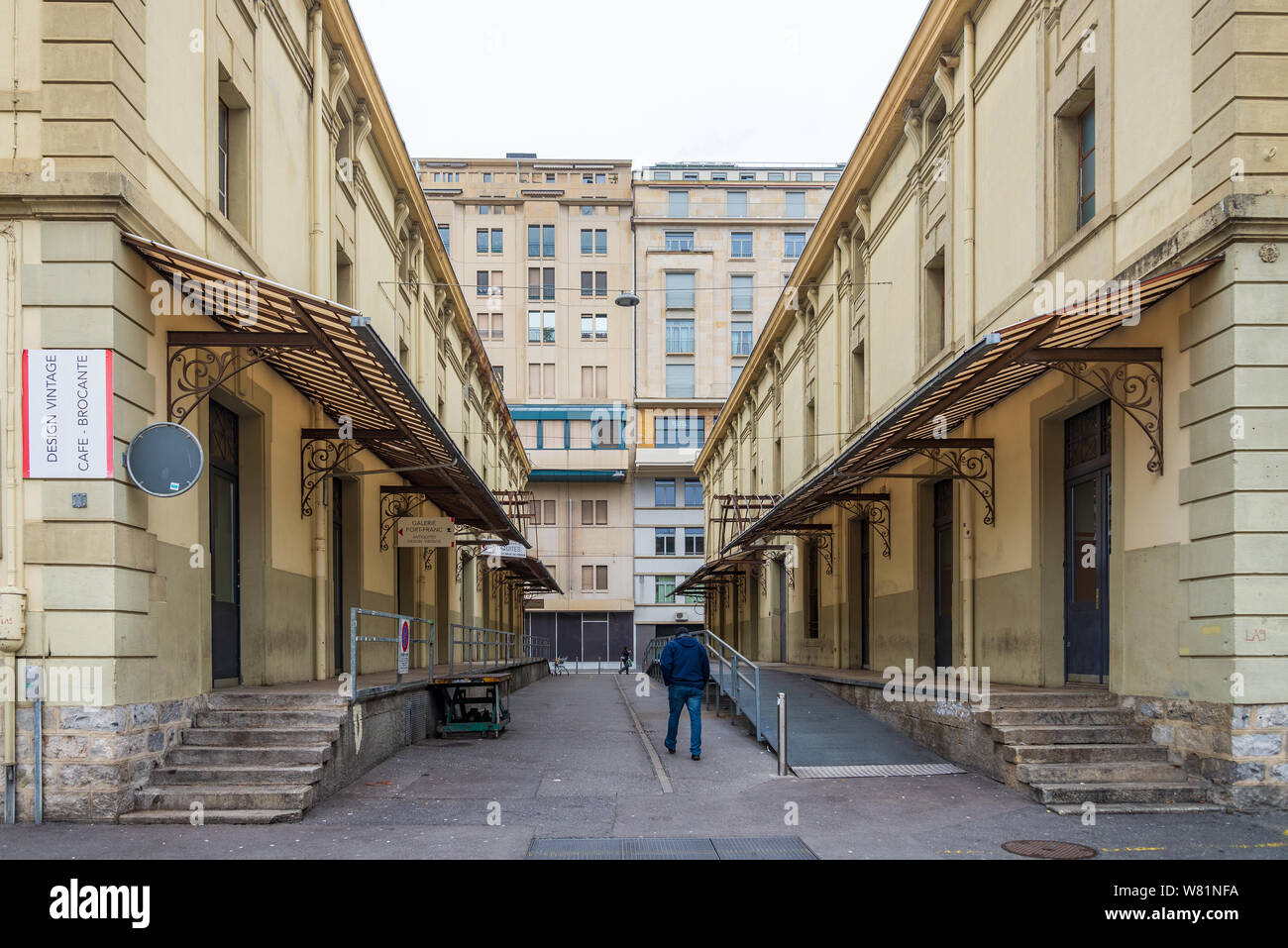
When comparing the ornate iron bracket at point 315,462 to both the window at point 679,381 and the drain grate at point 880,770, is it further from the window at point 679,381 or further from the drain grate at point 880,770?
the window at point 679,381

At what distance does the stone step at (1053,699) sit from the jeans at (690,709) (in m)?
3.20

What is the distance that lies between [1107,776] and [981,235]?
25.0ft

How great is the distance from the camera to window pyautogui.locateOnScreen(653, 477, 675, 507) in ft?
191

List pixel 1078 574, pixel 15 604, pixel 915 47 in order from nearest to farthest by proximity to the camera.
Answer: pixel 15 604
pixel 1078 574
pixel 915 47

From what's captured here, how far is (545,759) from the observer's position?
12.6 meters

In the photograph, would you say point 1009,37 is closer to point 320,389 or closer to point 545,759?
point 320,389

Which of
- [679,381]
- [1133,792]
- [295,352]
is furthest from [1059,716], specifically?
[679,381]

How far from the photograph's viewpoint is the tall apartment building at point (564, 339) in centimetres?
5716

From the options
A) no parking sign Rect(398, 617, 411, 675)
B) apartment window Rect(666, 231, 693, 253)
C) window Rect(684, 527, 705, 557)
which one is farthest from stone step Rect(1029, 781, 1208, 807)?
apartment window Rect(666, 231, 693, 253)

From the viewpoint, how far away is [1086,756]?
9812mm

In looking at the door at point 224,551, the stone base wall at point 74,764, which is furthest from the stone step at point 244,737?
the door at point 224,551

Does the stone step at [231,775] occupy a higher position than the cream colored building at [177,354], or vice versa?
the cream colored building at [177,354]

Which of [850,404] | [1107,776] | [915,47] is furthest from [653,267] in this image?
[1107,776]

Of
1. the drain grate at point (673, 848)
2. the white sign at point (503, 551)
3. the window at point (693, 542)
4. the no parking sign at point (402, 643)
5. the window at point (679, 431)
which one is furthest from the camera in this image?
the window at point (679, 431)
